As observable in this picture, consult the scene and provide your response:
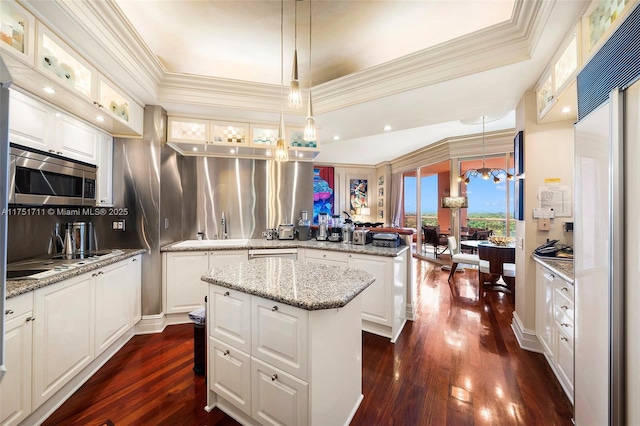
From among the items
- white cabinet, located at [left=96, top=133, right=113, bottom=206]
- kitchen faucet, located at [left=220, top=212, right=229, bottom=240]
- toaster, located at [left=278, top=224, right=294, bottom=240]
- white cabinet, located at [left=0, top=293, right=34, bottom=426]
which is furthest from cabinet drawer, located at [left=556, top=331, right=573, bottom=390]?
white cabinet, located at [left=96, top=133, right=113, bottom=206]

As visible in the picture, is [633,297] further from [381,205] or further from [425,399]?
[381,205]

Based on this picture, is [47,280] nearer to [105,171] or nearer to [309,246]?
[105,171]

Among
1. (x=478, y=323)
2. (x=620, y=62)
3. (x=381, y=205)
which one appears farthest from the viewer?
(x=381, y=205)

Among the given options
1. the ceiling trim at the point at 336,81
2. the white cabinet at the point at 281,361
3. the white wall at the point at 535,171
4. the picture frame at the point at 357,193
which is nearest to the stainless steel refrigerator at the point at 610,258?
the ceiling trim at the point at 336,81

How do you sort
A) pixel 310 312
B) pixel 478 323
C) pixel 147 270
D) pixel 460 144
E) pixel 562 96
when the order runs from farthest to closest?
pixel 460 144 → pixel 478 323 → pixel 147 270 → pixel 562 96 → pixel 310 312

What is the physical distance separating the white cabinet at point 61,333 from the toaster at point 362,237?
8.80ft

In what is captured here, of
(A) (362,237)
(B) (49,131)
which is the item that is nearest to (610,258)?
(A) (362,237)

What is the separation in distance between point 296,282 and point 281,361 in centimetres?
44

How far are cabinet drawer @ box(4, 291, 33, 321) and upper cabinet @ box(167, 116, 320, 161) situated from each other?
2.13 m

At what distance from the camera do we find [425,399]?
1.78 metres

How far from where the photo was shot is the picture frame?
862 cm

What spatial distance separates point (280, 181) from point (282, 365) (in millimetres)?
3076

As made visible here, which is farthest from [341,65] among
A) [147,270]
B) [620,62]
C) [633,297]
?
[147,270]

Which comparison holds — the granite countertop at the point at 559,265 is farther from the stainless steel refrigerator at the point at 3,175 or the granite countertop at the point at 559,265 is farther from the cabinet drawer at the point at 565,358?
the stainless steel refrigerator at the point at 3,175
